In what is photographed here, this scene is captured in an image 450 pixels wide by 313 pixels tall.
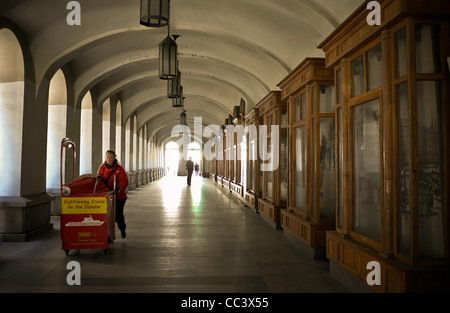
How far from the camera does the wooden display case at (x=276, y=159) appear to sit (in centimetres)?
820

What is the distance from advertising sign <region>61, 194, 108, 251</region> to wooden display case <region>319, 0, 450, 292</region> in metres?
3.54

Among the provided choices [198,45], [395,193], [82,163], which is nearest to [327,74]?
[395,193]

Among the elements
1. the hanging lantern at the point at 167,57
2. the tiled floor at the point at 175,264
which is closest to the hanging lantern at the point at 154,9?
the hanging lantern at the point at 167,57

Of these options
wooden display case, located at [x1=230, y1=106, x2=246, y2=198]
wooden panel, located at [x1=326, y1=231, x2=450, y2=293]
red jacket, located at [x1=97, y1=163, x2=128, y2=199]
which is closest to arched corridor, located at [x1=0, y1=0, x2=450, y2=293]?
wooden panel, located at [x1=326, y1=231, x2=450, y2=293]

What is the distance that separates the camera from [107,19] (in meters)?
7.30

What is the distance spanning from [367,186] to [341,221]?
2.33 ft

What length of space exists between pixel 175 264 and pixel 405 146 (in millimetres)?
3313

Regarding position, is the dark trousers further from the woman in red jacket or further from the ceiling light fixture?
the ceiling light fixture

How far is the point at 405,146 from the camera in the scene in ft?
11.1

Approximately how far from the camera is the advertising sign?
5391 millimetres

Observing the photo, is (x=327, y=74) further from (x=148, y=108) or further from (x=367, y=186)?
(x=148, y=108)

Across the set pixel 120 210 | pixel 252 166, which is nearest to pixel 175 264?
pixel 120 210

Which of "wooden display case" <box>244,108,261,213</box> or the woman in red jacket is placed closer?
the woman in red jacket

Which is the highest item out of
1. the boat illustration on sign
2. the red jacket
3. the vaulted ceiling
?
the vaulted ceiling
